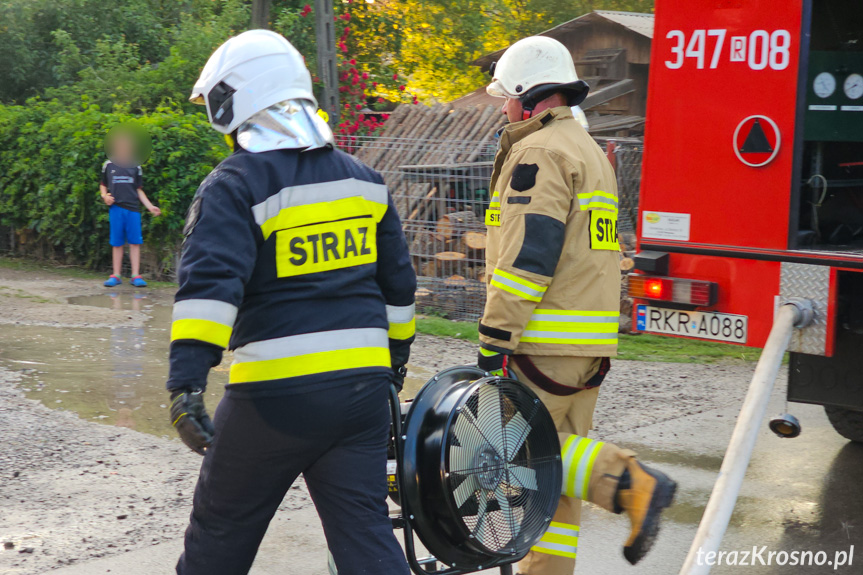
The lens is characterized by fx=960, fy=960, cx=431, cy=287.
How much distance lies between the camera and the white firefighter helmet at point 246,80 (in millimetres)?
2656

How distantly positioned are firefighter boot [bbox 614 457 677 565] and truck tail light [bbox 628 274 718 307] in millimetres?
1211

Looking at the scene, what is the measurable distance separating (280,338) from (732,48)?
98.7 inches

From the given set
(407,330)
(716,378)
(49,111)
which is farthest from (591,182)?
(49,111)

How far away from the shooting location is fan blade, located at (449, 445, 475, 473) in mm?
2887

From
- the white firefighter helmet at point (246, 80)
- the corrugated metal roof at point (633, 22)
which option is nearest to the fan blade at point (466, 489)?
the white firefighter helmet at point (246, 80)

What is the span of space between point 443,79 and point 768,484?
26748 millimetres

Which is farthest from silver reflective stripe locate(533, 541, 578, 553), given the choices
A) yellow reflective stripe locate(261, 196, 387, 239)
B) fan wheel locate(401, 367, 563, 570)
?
yellow reflective stripe locate(261, 196, 387, 239)

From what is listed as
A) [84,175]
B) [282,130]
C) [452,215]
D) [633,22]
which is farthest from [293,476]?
[633,22]

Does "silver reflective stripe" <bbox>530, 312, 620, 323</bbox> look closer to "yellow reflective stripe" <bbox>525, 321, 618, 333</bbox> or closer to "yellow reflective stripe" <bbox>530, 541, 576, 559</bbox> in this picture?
"yellow reflective stripe" <bbox>525, 321, 618, 333</bbox>

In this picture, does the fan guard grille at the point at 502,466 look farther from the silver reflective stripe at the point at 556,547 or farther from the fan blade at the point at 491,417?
the silver reflective stripe at the point at 556,547

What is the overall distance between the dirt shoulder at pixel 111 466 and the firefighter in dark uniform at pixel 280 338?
1.50 meters

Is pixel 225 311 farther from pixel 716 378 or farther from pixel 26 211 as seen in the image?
pixel 26 211

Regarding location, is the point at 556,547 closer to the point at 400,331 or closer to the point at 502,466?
the point at 502,466

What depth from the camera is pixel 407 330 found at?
3.02 metres
